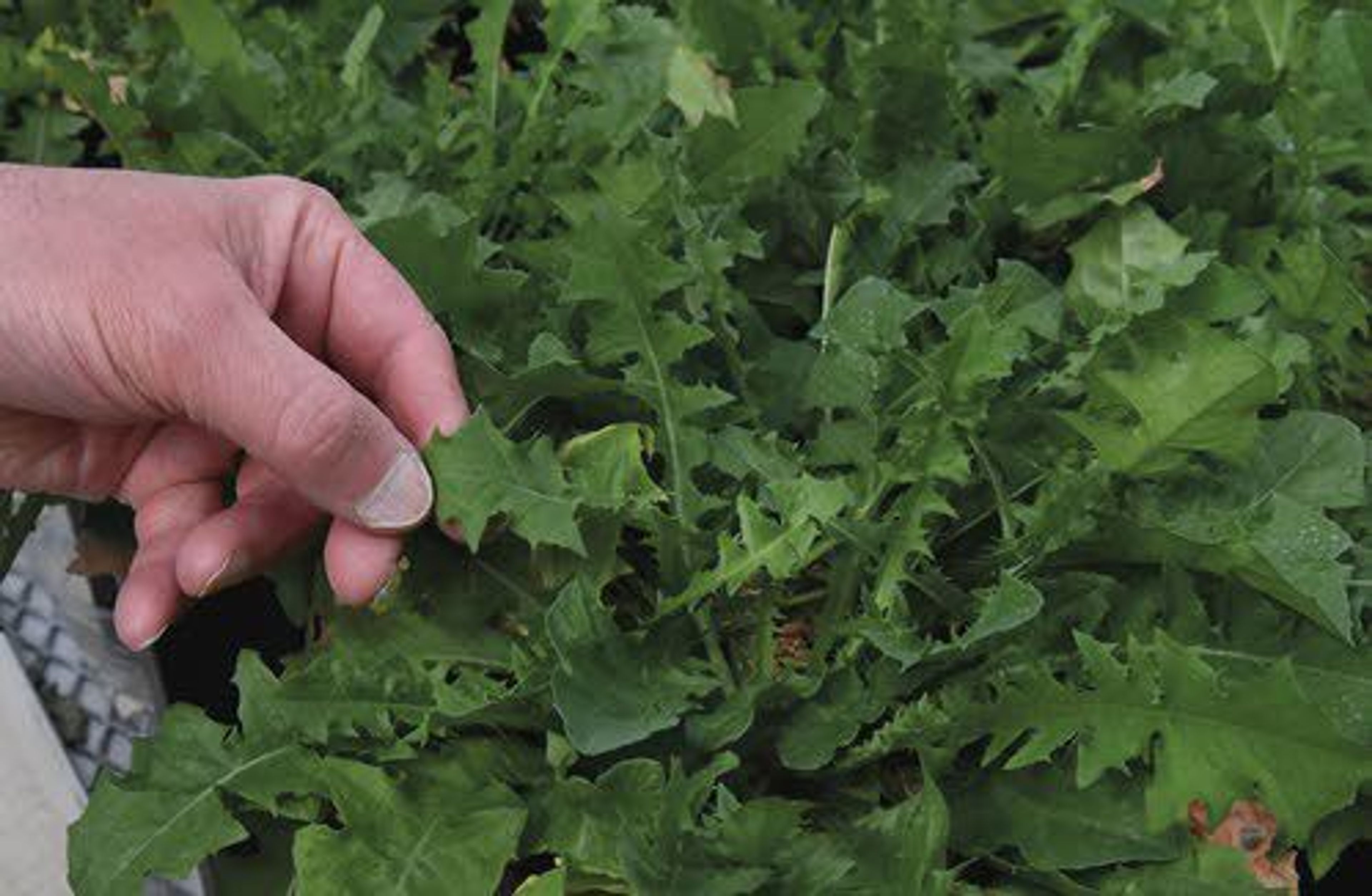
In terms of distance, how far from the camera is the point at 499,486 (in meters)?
1.07

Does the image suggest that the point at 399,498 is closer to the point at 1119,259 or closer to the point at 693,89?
the point at 693,89

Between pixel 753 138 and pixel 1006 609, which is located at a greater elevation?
pixel 753 138

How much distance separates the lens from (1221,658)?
1100 mm

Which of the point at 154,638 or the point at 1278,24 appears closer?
the point at 154,638

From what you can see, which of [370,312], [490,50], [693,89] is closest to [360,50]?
[490,50]

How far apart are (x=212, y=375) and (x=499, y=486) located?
0.21m

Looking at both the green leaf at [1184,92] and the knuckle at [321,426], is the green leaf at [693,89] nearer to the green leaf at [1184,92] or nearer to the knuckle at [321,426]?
the green leaf at [1184,92]

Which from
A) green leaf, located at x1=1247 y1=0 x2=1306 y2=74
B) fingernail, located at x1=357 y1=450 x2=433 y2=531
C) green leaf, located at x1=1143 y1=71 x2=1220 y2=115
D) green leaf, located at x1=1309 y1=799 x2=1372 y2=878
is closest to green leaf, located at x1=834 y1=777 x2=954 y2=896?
green leaf, located at x1=1309 y1=799 x2=1372 y2=878

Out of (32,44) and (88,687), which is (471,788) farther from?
(32,44)

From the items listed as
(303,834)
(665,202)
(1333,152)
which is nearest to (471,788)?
(303,834)

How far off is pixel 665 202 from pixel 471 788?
526 mm

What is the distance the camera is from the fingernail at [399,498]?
106 cm

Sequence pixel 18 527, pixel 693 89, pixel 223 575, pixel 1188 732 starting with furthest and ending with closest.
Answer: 1. pixel 693 89
2. pixel 18 527
3. pixel 223 575
4. pixel 1188 732

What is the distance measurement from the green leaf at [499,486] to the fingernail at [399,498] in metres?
0.01
